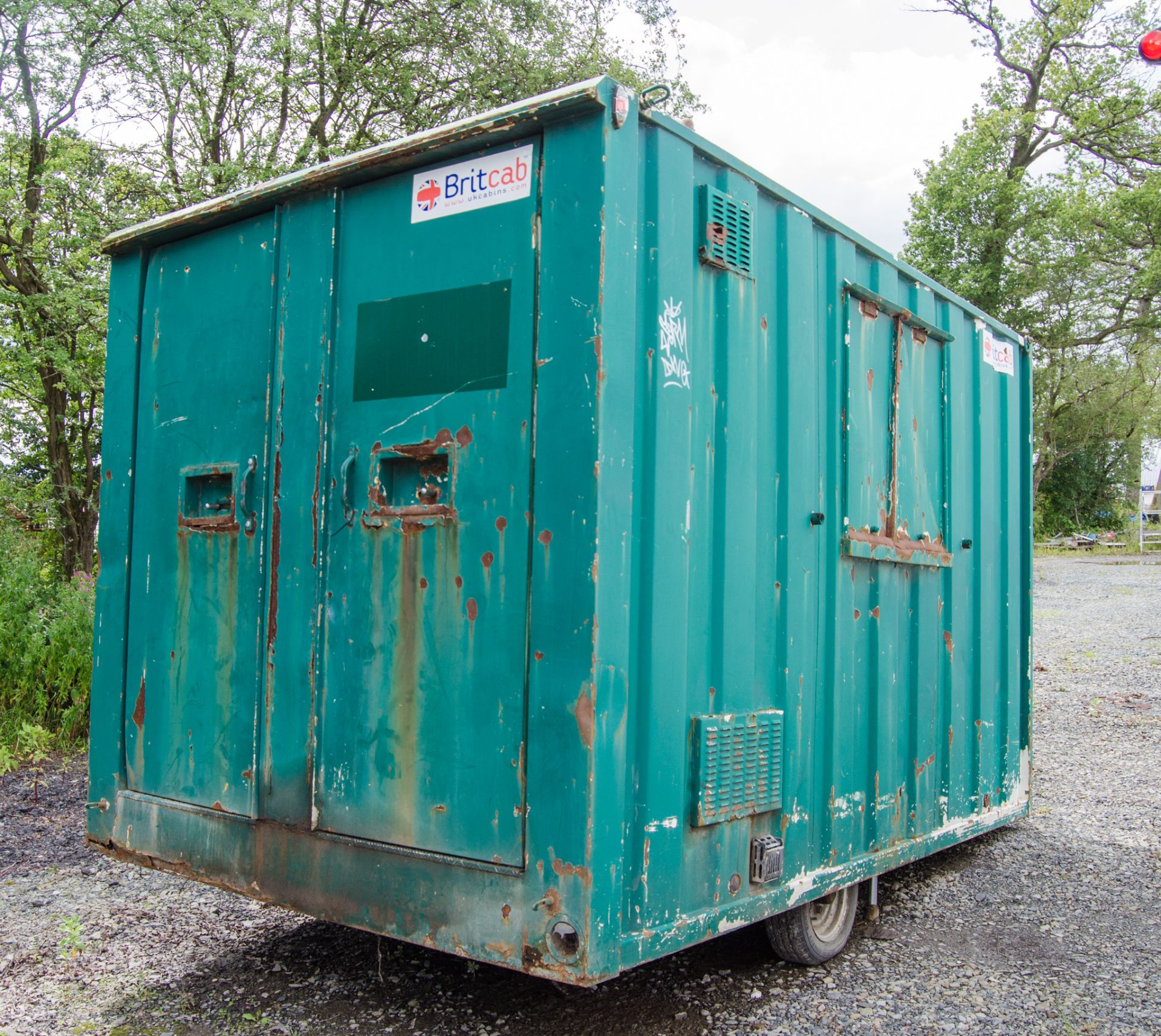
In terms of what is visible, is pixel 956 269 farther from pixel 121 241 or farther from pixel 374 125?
pixel 121 241

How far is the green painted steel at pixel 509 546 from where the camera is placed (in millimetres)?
2461

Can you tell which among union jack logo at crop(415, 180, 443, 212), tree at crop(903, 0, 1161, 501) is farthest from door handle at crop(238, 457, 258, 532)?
tree at crop(903, 0, 1161, 501)

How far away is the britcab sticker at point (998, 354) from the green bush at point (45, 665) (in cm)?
572

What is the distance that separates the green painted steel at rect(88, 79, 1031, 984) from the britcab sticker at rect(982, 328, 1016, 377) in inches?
53.7

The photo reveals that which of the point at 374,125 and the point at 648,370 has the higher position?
A: the point at 374,125

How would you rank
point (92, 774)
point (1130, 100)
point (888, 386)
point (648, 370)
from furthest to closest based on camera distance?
1. point (1130, 100)
2. point (888, 386)
3. point (92, 774)
4. point (648, 370)

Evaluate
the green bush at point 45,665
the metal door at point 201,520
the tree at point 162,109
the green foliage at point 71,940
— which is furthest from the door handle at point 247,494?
the tree at point 162,109

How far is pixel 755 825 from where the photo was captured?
3.01 metres

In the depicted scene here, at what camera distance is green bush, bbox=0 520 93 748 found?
655 centimetres

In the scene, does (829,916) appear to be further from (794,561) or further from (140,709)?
(140,709)

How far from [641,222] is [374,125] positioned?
12.0 m

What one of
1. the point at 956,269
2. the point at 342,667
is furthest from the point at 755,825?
the point at 956,269

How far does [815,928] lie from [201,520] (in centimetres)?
262

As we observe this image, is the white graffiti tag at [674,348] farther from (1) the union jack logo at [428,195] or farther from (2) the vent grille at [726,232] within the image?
(1) the union jack logo at [428,195]
